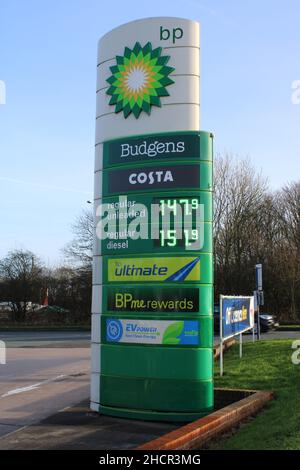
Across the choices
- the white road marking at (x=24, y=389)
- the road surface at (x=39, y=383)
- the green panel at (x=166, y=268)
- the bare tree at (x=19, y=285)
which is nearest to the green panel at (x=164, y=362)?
the green panel at (x=166, y=268)

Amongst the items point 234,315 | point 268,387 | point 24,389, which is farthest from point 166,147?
point 24,389

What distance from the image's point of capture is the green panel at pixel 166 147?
9.09 m

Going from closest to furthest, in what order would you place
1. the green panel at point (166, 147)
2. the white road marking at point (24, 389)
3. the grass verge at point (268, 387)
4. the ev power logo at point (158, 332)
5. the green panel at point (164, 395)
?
the grass verge at point (268, 387) < the green panel at point (164, 395) < the ev power logo at point (158, 332) < the green panel at point (166, 147) < the white road marking at point (24, 389)

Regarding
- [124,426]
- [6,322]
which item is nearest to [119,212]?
[124,426]

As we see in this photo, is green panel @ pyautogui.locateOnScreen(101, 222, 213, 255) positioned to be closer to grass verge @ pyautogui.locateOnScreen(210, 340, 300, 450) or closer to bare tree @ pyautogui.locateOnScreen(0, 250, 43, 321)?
grass verge @ pyautogui.locateOnScreen(210, 340, 300, 450)

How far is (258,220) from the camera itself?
45.6 metres

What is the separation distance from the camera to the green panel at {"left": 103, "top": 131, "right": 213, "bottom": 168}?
9.09 m

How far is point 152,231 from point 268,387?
13.0 ft

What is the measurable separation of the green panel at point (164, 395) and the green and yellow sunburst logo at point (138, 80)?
14.2 ft

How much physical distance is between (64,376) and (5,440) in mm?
7617

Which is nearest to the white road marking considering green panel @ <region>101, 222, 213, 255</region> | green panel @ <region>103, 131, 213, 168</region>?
green panel @ <region>101, 222, 213, 255</region>

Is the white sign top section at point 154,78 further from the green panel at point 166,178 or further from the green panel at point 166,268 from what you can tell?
the green panel at point 166,268

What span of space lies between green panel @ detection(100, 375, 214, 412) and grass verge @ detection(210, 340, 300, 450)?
2.89 feet
